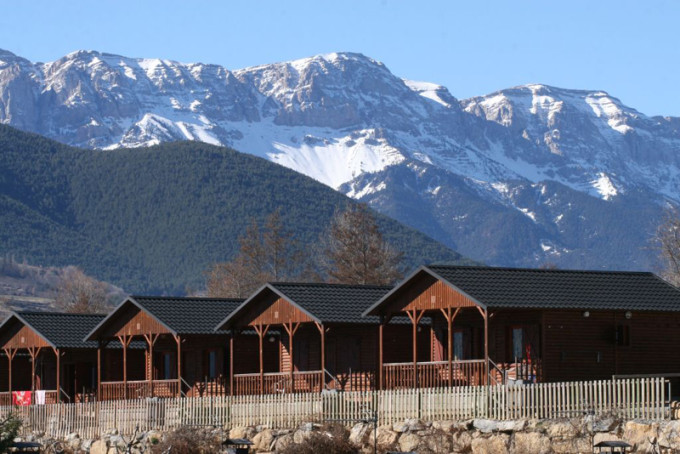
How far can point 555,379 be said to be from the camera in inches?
1780

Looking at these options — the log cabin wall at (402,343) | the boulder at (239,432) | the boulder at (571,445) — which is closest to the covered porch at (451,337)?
the log cabin wall at (402,343)

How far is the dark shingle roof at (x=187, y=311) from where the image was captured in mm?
55906

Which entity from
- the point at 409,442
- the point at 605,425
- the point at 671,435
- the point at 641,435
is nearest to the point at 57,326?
the point at 409,442

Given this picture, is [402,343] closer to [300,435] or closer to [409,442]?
[300,435]

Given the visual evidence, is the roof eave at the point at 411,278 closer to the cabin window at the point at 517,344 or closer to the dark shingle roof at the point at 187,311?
the cabin window at the point at 517,344

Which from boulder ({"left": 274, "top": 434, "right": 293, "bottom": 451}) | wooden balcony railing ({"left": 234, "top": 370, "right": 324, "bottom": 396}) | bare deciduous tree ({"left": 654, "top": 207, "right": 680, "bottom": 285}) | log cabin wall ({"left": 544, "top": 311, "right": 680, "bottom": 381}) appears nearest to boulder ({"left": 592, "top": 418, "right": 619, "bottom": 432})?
log cabin wall ({"left": 544, "top": 311, "right": 680, "bottom": 381})

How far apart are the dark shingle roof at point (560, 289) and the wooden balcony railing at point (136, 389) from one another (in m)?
16.1

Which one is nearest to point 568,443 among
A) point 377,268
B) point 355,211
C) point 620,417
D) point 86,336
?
point 620,417

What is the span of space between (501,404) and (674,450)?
20.0ft

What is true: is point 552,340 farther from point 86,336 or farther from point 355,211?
point 355,211

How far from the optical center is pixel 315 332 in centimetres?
5628

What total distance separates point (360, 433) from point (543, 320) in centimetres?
713

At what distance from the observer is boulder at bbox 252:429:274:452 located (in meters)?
45.0

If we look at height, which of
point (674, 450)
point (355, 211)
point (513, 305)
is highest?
point (355, 211)
